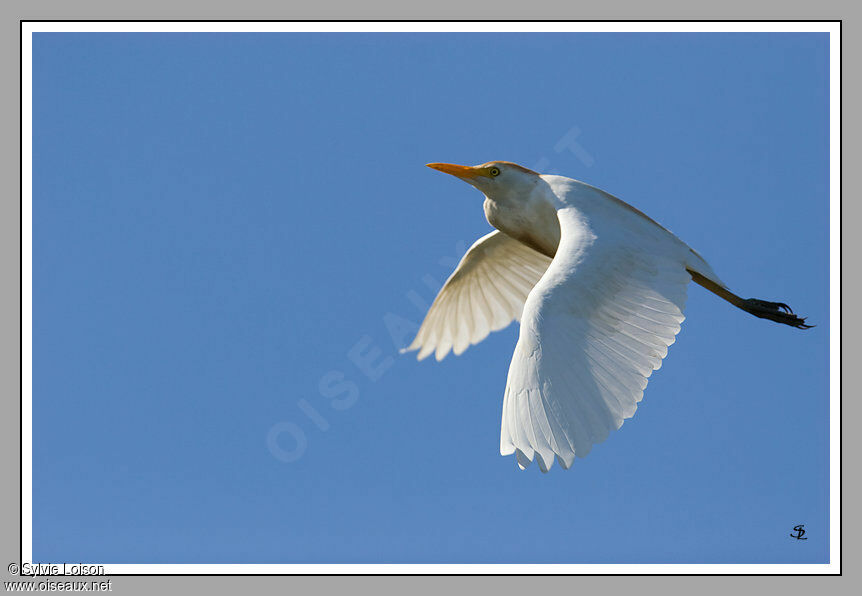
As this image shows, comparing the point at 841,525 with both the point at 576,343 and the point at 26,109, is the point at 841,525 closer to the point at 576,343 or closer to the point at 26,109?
the point at 576,343

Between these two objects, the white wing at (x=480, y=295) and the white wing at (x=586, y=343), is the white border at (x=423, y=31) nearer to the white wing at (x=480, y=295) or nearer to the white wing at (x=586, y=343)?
the white wing at (x=586, y=343)

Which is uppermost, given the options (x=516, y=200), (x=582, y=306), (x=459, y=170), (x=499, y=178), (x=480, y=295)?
(x=459, y=170)

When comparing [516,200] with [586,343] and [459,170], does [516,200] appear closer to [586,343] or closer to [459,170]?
[459,170]

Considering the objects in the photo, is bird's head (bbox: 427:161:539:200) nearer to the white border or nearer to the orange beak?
the orange beak

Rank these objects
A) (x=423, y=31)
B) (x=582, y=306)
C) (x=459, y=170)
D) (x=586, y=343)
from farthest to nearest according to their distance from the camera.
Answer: (x=459, y=170) → (x=423, y=31) → (x=582, y=306) → (x=586, y=343)

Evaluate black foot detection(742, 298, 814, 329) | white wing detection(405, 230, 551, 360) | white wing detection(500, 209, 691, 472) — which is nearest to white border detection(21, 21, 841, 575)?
black foot detection(742, 298, 814, 329)

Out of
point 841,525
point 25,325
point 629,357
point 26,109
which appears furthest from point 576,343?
point 26,109

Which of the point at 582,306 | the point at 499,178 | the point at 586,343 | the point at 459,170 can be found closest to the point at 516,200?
the point at 499,178
